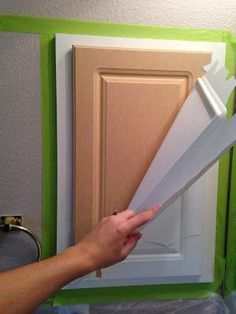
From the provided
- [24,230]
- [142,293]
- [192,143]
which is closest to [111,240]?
[192,143]

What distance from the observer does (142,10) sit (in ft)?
3.24

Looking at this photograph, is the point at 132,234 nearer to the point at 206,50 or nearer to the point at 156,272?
the point at 156,272

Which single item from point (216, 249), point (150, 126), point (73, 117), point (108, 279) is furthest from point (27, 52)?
point (216, 249)

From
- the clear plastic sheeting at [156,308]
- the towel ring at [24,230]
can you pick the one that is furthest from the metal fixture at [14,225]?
the clear plastic sheeting at [156,308]

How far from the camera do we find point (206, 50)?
1.00 m

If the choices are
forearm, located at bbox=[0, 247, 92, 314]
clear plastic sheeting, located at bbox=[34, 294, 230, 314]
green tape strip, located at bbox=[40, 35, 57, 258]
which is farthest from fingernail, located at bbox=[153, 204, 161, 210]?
clear plastic sheeting, located at bbox=[34, 294, 230, 314]

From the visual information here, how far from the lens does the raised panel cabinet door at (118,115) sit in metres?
0.95

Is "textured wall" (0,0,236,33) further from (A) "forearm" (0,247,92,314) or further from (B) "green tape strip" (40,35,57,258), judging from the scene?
(A) "forearm" (0,247,92,314)

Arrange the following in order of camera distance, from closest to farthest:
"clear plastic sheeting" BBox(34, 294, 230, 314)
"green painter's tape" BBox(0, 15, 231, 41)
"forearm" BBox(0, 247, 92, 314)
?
"forearm" BBox(0, 247, 92, 314), "green painter's tape" BBox(0, 15, 231, 41), "clear plastic sheeting" BBox(34, 294, 230, 314)

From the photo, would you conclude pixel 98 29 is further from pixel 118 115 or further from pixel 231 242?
pixel 231 242

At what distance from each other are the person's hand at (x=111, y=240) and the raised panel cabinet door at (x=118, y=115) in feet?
0.88

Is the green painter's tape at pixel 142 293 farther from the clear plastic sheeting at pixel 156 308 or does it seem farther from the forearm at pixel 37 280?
the forearm at pixel 37 280

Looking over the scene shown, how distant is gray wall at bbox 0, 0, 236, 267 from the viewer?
953 millimetres

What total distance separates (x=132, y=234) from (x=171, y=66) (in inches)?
22.4
